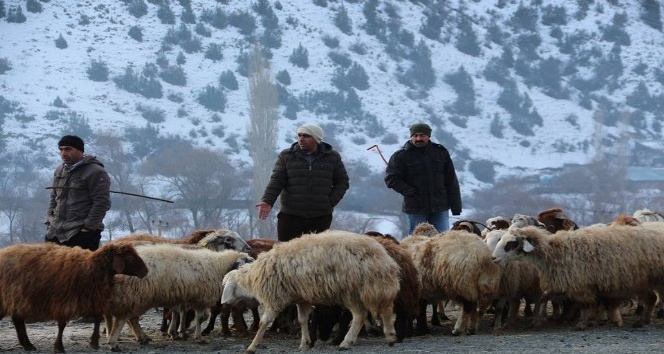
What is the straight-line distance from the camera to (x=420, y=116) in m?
151

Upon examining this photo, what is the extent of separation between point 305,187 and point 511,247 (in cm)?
249

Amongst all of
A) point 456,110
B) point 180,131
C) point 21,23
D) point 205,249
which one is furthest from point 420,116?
point 205,249

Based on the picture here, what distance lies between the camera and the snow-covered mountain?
135 m

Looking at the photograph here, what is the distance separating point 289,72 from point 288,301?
14775 centimetres

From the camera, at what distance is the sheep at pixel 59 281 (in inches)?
512

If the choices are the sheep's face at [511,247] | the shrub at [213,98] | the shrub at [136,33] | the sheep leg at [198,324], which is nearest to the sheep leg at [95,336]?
the sheep leg at [198,324]

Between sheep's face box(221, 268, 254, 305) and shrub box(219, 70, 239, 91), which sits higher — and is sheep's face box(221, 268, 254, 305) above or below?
below

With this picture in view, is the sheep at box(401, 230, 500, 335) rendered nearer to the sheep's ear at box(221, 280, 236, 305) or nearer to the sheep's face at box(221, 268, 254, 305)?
the sheep's face at box(221, 268, 254, 305)

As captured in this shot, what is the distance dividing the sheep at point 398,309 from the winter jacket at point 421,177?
9.66 feet

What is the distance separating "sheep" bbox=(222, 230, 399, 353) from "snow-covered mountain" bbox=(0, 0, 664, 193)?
107 m

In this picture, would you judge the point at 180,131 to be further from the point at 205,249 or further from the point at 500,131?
the point at 205,249

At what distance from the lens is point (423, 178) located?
54.3ft

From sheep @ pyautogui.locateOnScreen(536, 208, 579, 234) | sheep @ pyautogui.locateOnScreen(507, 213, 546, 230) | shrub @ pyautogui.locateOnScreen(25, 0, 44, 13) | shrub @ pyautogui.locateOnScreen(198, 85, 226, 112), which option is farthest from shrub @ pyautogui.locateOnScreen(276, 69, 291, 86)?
sheep @ pyautogui.locateOnScreen(507, 213, 546, 230)

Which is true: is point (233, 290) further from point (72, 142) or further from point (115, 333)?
point (72, 142)
